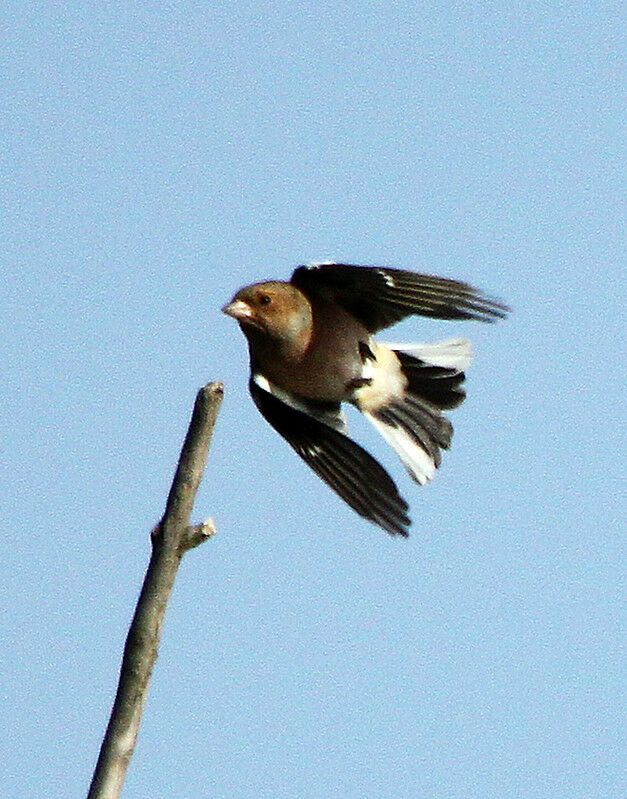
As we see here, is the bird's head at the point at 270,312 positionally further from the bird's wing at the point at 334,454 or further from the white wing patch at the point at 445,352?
the white wing patch at the point at 445,352

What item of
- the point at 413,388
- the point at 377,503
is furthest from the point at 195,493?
the point at 413,388

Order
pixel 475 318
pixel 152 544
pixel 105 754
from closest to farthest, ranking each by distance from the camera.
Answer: pixel 105 754, pixel 152 544, pixel 475 318

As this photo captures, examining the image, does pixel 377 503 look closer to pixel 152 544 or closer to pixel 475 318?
pixel 475 318

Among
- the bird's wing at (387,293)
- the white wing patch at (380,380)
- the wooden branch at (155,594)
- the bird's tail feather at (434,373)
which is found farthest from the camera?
the bird's tail feather at (434,373)

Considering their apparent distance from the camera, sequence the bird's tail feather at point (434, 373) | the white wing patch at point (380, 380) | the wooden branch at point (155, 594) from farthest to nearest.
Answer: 1. the bird's tail feather at point (434, 373)
2. the white wing patch at point (380, 380)
3. the wooden branch at point (155, 594)

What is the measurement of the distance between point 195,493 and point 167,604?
1.28 feet

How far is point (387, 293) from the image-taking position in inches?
309

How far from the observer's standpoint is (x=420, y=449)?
8242 millimetres

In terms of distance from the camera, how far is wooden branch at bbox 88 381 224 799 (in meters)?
3.84

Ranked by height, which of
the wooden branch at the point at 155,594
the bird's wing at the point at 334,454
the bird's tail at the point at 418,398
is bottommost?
the wooden branch at the point at 155,594

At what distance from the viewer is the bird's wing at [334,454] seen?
7.42 metres

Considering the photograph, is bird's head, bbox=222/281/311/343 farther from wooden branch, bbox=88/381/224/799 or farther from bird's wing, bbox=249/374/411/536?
wooden branch, bbox=88/381/224/799

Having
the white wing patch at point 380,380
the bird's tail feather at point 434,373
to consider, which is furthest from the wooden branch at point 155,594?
the bird's tail feather at point 434,373

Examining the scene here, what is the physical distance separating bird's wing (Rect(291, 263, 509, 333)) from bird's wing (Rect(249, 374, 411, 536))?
1.84ft
